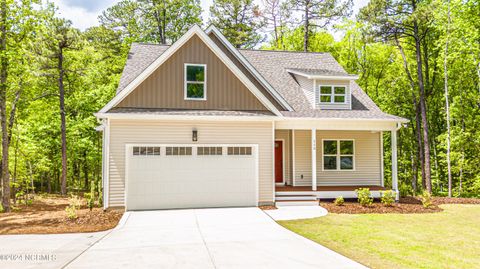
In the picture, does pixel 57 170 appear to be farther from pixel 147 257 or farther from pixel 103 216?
pixel 147 257

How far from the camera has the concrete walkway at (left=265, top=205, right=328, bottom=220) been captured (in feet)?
36.8

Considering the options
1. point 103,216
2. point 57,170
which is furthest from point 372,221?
point 57,170

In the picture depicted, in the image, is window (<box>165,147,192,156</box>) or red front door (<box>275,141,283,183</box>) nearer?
window (<box>165,147,192,156</box>)

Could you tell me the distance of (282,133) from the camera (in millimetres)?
15930

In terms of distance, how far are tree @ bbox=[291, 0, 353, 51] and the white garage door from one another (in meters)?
17.8

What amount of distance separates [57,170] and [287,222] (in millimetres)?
23477

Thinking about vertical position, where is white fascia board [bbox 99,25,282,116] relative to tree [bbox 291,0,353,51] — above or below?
below

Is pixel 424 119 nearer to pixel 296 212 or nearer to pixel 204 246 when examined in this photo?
pixel 296 212

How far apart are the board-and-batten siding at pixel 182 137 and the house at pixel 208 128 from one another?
0.03 meters

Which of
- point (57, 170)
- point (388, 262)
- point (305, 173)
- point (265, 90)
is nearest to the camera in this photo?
point (388, 262)

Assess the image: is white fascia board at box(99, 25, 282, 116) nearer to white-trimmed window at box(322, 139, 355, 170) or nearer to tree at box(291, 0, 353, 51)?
white-trimmed window at box(322, 139, 355, 170)

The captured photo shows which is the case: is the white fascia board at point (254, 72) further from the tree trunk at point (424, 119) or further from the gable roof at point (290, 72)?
the tree trunk at point (424, 119)

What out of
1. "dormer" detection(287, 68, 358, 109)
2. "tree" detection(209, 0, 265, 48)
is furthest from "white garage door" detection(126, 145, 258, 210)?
"tree" detection(209, 0, 265, 48)

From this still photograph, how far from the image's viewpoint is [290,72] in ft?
56.8
